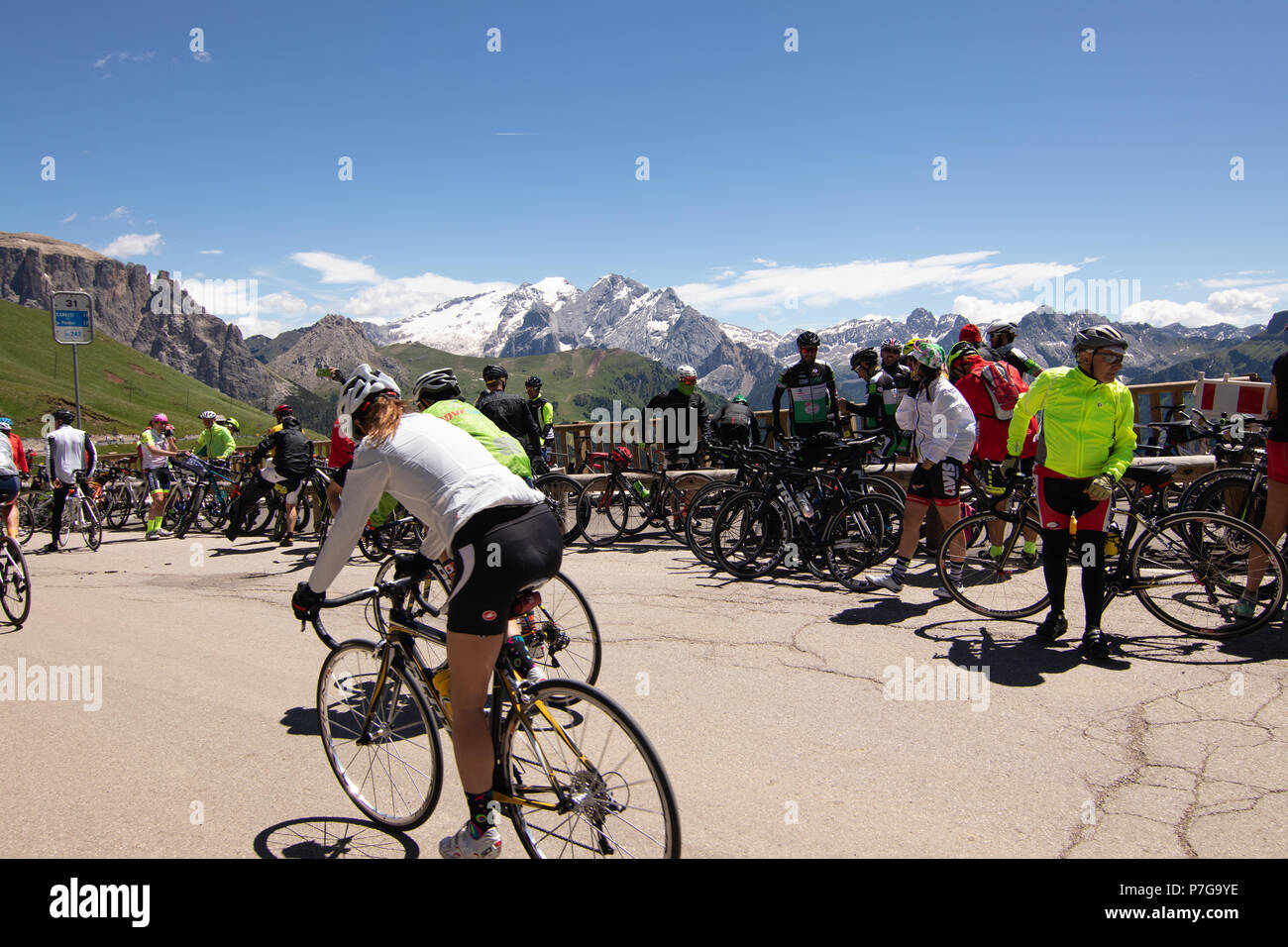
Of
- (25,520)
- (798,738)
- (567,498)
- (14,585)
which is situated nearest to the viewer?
(798,738)

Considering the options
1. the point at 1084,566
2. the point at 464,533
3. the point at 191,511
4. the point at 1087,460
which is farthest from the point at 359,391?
the point at 191,511

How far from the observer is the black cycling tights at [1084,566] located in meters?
5.45

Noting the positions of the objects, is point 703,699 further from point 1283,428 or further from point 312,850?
point 1283,428

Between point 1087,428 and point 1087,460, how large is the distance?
22 cm

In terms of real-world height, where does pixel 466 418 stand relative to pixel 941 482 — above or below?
above

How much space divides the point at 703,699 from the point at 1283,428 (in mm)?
4573

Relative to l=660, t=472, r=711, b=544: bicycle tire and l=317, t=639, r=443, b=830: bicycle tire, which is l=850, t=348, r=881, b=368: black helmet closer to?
l=660, t=472, r=711, b=544: bicycle tire

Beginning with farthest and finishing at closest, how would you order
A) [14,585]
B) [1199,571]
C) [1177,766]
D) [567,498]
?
[567,498]
[14,585]
[1199,571]
[1177,766]

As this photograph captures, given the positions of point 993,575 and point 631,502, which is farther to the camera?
point 631,502

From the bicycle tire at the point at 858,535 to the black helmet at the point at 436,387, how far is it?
378 cm

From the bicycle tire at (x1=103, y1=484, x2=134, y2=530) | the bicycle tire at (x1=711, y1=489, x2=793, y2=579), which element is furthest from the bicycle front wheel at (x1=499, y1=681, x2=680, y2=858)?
the bicycle tire at (x1=103, y1=484, x2=134, y2=530)

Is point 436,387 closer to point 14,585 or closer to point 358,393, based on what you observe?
point 358,393

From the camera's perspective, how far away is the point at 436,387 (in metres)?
5.98

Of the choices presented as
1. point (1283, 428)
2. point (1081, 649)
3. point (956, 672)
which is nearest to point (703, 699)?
point (956, 672)
